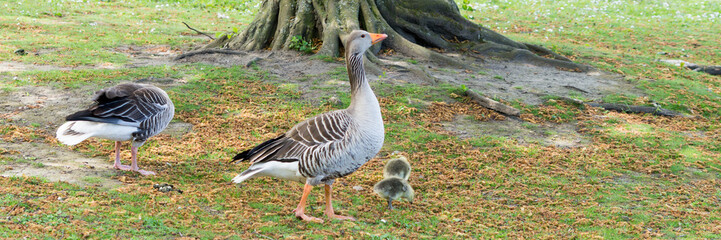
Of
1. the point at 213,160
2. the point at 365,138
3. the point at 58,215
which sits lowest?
the point at 213,160

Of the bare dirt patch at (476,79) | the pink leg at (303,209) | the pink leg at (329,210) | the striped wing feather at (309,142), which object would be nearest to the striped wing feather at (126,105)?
the striped wing feather at (309,142)

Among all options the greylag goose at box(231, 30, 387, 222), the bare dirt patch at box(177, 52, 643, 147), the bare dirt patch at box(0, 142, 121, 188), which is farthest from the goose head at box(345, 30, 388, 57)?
the bare dirt patch at box(177, 52, 643, 147)

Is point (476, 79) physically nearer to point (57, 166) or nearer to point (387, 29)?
point (387, 29)

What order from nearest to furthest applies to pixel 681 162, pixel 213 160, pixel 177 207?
pixel 177 207 < pixel 213 160 < pixel 681 162

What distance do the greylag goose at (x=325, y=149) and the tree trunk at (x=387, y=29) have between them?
627 centimetres

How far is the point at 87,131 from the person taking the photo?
651 cm

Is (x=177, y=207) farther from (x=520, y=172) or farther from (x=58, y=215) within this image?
(x=520, y=172)

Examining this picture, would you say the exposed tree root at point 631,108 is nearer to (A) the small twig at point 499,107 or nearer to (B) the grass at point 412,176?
(B) the grass at point 412,176

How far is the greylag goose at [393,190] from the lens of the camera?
6297 mm

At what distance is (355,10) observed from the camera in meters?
12.7

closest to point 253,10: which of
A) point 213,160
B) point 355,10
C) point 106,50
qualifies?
point 106,50

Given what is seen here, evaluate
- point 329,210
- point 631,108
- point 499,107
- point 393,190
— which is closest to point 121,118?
point 329,210

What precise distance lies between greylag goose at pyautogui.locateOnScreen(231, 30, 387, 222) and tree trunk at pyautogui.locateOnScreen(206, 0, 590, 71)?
6274 millimetres

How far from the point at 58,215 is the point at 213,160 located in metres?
2.59
